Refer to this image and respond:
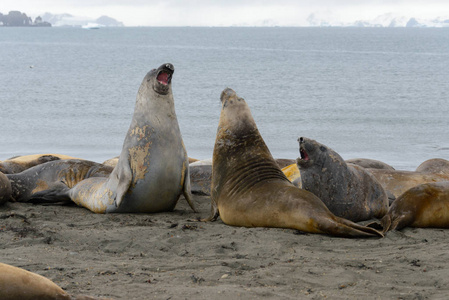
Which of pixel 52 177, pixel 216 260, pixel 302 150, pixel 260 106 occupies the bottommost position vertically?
pixel 260 106

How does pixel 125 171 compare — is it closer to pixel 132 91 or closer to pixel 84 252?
pixel 84 252

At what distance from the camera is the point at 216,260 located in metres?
4.82

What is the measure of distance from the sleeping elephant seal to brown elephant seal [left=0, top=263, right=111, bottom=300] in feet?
12.3

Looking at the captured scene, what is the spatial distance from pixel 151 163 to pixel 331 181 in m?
1.95

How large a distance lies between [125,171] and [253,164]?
4.66ft

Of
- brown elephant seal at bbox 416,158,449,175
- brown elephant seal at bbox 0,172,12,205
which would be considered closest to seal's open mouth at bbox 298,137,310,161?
brown elephant seal at bbox 416,158,449,175

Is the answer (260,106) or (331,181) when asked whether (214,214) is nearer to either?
(331,181)

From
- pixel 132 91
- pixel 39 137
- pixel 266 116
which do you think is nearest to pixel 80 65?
pixel 132 91

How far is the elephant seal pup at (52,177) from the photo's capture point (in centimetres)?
802

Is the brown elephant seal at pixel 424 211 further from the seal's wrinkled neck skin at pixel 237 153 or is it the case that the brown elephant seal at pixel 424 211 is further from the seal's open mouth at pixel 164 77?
the seal's open mouth at pixel 164 77

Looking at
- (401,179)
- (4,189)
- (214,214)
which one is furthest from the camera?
(401,179)

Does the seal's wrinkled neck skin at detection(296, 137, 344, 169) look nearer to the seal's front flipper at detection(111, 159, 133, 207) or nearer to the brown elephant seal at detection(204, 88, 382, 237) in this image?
the brown elephant seal at detection(204, 88, 382, 237)

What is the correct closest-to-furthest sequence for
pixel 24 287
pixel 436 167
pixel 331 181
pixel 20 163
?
1. pixel 24 287
2. pixel 331 181
3. pixel 436 167
4. pixel 20 163

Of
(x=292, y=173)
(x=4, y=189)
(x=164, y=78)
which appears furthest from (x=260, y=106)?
(x=4, y=189)
